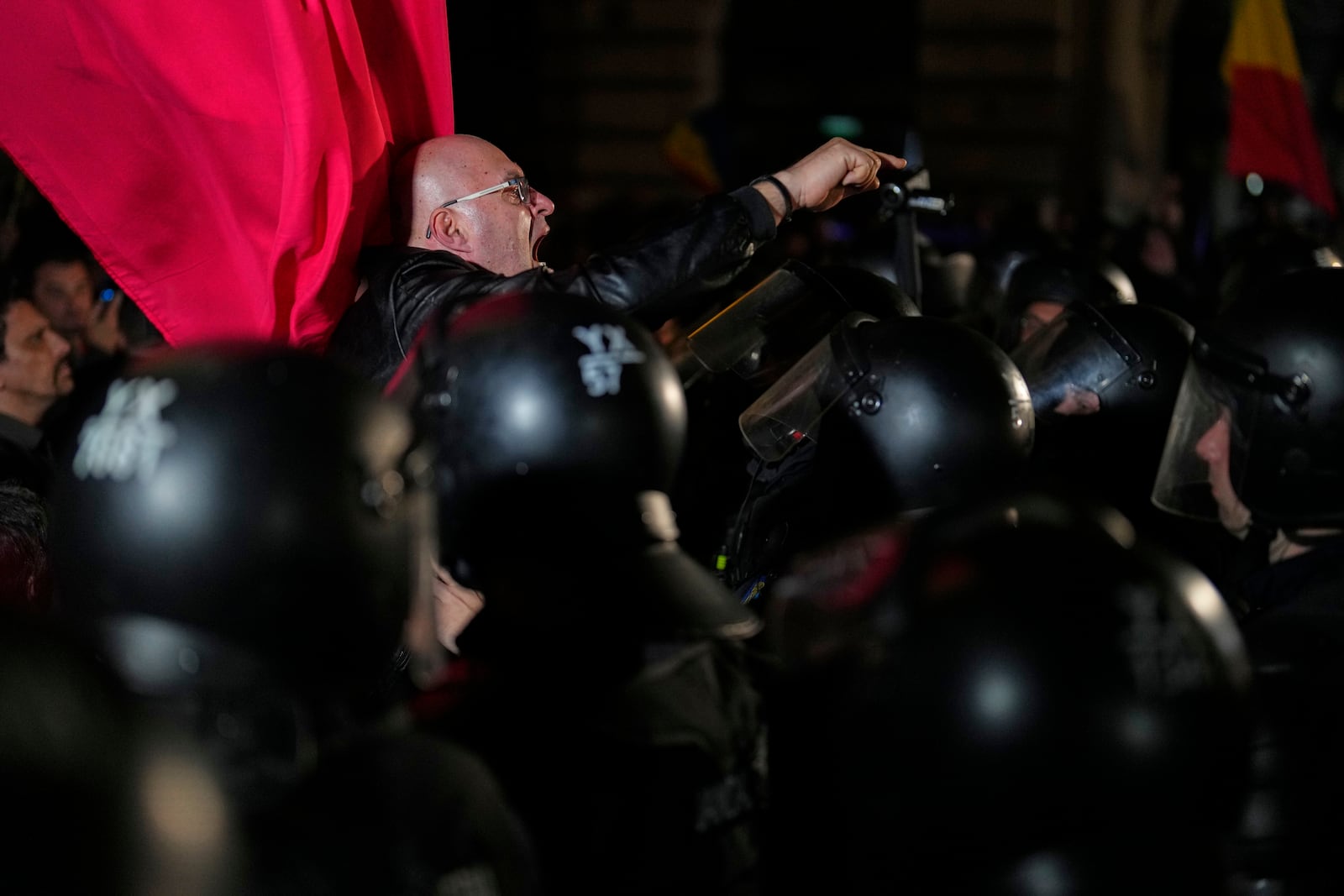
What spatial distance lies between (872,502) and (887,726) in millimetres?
1392

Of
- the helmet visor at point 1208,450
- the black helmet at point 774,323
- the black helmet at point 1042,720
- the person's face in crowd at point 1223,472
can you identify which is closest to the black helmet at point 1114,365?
the black helmet at point 774,323

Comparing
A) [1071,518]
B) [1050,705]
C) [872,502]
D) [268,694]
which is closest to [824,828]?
[1050,705]

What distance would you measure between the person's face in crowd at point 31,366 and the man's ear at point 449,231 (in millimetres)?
1549

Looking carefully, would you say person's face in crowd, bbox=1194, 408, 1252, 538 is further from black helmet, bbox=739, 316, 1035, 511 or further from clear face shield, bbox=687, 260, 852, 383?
clear face shield, bbox=687, 260, 852, 383

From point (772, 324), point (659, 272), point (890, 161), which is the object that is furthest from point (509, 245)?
point (890, 161)

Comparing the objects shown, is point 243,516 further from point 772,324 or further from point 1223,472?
point 772,324

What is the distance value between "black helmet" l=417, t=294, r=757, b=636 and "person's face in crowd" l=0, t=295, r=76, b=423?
8.79ft

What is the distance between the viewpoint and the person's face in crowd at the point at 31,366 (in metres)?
4.37

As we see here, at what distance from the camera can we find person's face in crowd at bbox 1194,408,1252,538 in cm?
263

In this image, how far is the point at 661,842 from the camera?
75.6 inches

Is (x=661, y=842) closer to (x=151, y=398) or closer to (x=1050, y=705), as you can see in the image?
(x=1050, y=705)

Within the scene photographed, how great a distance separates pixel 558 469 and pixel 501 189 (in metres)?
1.66

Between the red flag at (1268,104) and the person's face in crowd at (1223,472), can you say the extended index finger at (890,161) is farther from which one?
the red flag at (1268,104)

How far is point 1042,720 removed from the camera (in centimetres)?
172
